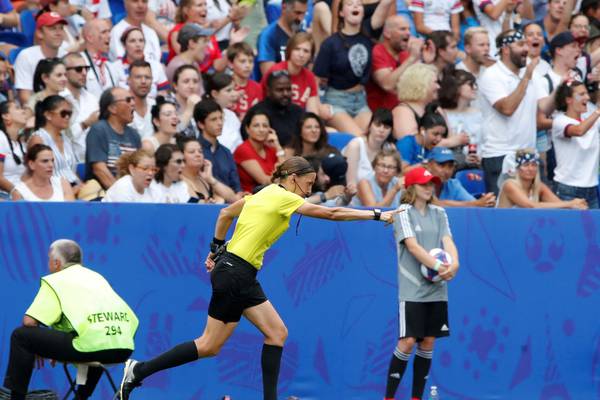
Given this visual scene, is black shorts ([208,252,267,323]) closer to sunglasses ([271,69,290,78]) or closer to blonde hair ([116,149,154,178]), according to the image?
blonde hair ([116,149,154,178])

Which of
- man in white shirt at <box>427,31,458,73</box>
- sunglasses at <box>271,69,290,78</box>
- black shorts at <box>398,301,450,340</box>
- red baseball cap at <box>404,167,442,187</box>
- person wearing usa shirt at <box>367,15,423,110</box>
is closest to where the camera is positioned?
black shorts at <box>398,301,450,340</box>

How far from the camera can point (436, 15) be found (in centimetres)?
1642

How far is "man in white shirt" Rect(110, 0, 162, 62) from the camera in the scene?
47.9 ft

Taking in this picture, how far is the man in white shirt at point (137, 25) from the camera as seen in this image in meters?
Answer: 14.6

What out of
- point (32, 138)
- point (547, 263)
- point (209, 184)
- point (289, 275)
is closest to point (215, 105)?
point (209, 184)

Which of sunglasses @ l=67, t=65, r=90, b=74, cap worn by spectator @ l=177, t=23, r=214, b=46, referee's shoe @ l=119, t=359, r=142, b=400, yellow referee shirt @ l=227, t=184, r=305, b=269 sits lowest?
referee's shoe @ l=119, t=359, r=142, b=400

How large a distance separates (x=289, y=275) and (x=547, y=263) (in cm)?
219

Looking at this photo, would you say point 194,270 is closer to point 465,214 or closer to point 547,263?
point 465,214

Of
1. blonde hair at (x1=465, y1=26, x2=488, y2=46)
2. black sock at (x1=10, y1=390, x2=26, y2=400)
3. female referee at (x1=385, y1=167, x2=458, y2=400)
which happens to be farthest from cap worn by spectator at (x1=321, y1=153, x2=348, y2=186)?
black sock at (x1=10, y1=390, x2=26, y2=400)

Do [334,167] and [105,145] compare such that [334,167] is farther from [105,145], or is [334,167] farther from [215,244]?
[215,244]

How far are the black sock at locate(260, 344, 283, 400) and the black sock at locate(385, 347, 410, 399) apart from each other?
3.08 feet

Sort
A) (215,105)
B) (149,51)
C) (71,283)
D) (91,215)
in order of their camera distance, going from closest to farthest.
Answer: (71,283) → (91,215) → (215,105) → (149,51)

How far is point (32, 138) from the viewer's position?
12016mm

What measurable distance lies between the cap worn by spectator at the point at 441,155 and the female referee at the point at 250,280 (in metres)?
2.97
